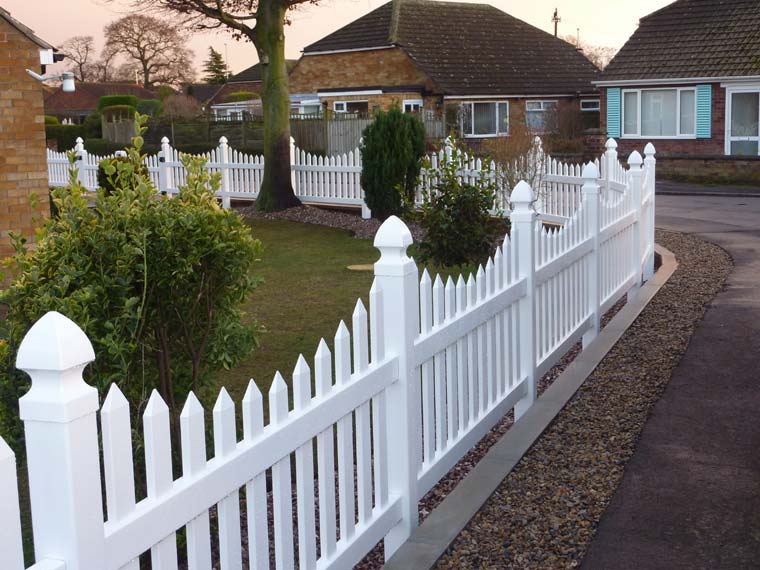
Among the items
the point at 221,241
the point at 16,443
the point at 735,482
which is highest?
Answer: the point at 221,241

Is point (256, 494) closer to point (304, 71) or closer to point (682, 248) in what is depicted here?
point (682, 248)

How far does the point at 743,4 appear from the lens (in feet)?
110

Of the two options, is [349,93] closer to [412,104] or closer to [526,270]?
[412,104]

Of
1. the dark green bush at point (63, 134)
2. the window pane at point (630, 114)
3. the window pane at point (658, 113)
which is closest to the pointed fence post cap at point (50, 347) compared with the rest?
the window pane at point (658, 113)

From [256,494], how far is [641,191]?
8.60 m

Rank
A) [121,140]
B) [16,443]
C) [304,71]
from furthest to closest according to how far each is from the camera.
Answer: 1. [304,71]
2. [121,140]
3. [16,443]

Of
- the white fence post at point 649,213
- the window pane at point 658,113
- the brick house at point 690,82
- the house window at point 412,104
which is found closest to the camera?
the white fence post at point 649,213

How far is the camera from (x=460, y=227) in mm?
11750

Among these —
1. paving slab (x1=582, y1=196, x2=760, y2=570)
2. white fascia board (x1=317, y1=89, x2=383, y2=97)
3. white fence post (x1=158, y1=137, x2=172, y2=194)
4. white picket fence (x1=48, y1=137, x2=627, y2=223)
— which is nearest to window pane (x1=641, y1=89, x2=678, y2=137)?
white fascia board (x1=317, y1=89, x2=383, y2=97)

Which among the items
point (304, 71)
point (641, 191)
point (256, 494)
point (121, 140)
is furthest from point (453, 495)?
point (304, 71)

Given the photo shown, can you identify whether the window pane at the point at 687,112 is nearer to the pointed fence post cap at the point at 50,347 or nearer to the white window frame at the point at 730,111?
the white window frame at the point at 730,111

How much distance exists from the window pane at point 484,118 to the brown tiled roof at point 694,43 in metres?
5.98

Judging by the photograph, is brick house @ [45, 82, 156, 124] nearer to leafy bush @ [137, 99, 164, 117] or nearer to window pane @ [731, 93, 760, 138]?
leafy bush @ [137, 99, 164, 117]

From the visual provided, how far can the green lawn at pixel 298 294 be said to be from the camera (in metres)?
8.17
